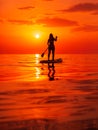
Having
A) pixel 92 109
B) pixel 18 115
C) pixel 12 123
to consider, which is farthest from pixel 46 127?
pixel 92 109

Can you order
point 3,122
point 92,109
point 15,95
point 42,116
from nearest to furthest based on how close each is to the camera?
point 3,122 → point 42,116 → point 92,109 → point 15,95

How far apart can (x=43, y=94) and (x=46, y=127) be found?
16.0ft

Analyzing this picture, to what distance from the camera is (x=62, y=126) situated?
247 inches

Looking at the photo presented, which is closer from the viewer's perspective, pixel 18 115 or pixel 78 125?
pixel 78 125

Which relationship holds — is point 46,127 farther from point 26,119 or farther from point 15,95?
point 15,95

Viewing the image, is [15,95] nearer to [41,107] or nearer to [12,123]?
[41,107]

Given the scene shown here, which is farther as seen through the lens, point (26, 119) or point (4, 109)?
point (4, 109)

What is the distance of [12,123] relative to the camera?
21.5ft

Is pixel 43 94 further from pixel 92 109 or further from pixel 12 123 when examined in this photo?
pixel 12 123

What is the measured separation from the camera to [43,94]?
36.2 feet

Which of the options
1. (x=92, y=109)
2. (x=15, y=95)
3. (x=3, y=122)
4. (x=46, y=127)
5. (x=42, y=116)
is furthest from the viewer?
(x=15, y=95)

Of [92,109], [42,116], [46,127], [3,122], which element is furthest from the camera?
[92,109]

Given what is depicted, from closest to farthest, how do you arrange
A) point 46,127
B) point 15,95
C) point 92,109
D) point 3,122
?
point 46,127 → point 3,122 → point 92,109 → point 15,95

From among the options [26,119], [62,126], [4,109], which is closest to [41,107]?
[4,109]
